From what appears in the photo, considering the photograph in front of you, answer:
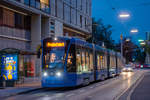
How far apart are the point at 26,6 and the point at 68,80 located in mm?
13645

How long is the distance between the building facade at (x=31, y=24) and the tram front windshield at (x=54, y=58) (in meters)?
8.02

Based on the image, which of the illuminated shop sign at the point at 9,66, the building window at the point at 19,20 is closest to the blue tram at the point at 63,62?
the illuminated shop sign at the point at 9,66

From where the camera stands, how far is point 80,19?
146ft

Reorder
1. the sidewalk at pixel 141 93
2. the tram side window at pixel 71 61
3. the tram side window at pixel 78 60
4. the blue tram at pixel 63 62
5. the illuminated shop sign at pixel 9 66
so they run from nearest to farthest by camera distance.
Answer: the sidewalk at pixel 141 93 < the blue tram at pixel 63 62 < the tram side window at pixel 71 61 < the tram side window at pixel 78 60 < the illuminated shop sign at pixel 9 66

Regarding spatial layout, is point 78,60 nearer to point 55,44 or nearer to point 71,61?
point 71,61

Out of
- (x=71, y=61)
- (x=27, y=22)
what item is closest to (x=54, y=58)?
(x=71, y=61)

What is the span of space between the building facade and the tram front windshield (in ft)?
26.3

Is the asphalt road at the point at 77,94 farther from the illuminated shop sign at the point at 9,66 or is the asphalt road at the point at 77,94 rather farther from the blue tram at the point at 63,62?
the illuminated shop sign at the point at 9,66

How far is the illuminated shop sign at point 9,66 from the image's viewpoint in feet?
68.1

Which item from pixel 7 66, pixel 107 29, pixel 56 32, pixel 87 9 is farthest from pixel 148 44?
pixel 7 66

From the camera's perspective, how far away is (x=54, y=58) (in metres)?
18.0

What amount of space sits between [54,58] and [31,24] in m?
15.4

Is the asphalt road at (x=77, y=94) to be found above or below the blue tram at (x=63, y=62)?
below

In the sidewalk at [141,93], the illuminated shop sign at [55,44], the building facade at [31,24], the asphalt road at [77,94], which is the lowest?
the asphalt road at [77,94]
